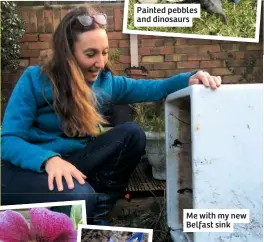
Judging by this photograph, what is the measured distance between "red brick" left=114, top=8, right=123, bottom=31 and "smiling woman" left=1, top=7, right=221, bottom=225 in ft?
0.09

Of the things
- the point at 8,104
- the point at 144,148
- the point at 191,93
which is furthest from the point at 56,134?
the point at 191,93

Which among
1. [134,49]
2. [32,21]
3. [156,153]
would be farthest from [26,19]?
[156,153]

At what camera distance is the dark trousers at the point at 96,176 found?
3.17 feet

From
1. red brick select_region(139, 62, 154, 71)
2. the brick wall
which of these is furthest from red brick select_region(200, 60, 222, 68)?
red brick select_region(139, 62, 154, 71)

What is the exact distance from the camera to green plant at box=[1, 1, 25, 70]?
95 centimetres

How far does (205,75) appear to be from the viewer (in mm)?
968

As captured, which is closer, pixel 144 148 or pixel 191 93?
pixel 191 93

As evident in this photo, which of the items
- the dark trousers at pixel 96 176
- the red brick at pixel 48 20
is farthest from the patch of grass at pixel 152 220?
the red brick at pixel 48 20

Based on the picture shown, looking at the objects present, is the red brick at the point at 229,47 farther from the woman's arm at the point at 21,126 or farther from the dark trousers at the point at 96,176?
the woman's arm at the point at 21,126

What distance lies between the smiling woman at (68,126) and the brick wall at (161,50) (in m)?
0.02

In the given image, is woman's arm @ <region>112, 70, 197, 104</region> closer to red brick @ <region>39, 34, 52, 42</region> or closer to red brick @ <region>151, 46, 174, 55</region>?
red brick @ <region>151, 46, 174, 55</region>

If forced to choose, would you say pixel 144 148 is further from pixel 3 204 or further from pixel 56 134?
pixel 3 204

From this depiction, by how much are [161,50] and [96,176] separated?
0.34m

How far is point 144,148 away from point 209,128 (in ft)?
1.03
